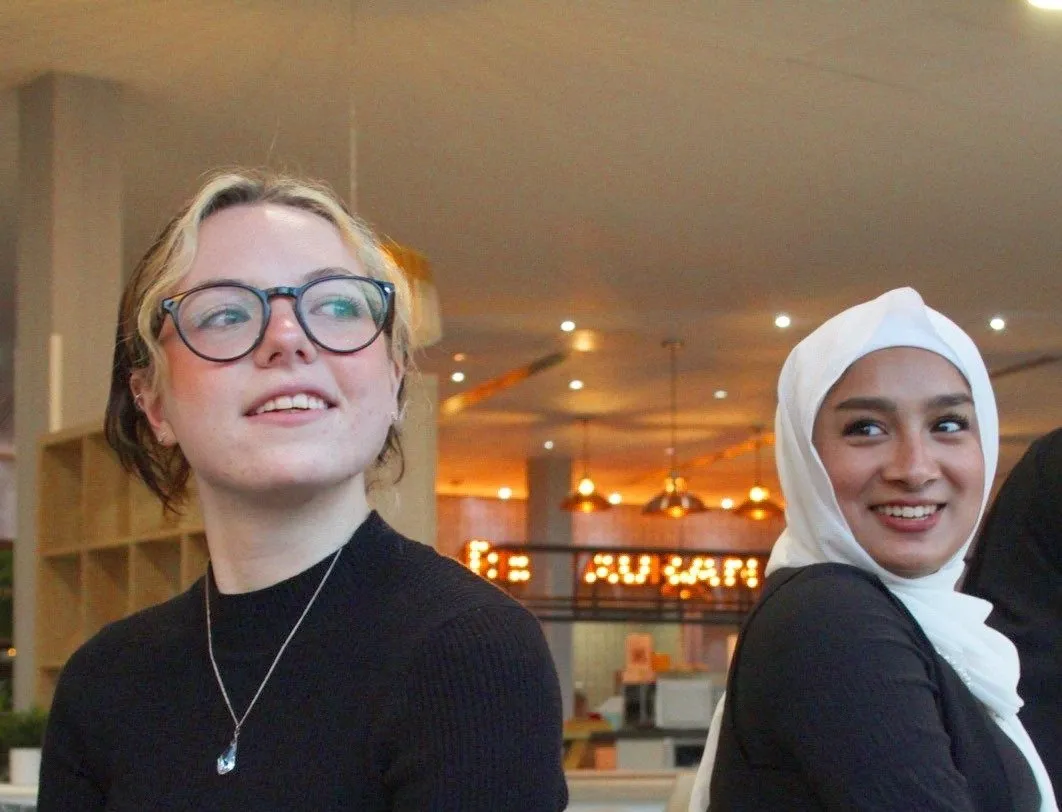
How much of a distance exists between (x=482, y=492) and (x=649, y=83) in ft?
49.6

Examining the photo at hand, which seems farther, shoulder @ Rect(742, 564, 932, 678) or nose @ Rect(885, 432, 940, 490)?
nose @ Rect(885, 432, 940, 490)

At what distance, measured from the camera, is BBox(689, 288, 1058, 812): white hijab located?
5.57ft

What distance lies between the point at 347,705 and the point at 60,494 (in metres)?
4.92

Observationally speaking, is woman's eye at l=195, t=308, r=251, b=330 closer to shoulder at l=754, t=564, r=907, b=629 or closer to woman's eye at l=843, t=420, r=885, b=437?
shoulder at l=754, t=564, r=907, b=629

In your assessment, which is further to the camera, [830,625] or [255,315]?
[830,625]

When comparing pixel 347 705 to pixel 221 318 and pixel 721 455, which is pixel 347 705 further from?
pixel 721 455

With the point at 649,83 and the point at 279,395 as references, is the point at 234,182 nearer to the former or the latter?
the point at 279,395

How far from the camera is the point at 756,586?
58.0 ft

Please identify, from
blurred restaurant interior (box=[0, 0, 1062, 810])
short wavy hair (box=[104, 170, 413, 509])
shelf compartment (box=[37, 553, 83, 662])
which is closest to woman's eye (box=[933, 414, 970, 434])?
short wavy hair (box=[104, 170, 413, 509])

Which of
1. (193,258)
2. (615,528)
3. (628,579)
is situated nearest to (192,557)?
(193,258)

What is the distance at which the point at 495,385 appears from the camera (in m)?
13.8

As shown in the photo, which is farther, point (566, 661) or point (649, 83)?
point (566, 661)

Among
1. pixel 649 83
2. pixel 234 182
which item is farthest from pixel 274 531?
pixel 649 83

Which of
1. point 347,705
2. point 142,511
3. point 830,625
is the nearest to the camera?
point 347,705
